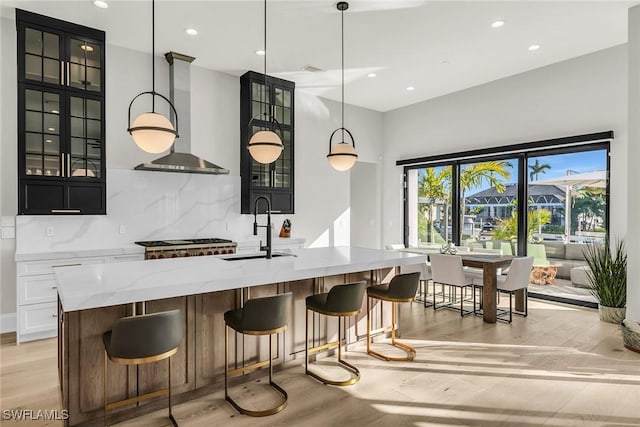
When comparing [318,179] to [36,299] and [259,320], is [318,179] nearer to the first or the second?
[36,299]

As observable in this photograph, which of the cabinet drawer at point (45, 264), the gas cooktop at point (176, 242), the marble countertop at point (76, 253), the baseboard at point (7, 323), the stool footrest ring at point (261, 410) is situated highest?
the gas cooktop at point (176, 242)

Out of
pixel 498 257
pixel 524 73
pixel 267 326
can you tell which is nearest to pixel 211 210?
pixel 267 326

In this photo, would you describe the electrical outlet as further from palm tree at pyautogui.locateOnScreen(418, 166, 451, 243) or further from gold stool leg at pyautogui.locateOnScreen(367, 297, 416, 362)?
palm tree at pyautogui.locateOnScreen(418, 166, 451, 243)

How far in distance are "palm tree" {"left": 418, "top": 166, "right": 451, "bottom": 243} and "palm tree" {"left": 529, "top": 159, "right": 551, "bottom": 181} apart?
144 cm

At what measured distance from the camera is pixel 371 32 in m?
4.25

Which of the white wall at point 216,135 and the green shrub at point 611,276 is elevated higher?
the white wall at point 216,135

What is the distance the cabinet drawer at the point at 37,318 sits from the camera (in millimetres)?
3682

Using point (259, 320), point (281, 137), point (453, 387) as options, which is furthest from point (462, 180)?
point (259, 320)

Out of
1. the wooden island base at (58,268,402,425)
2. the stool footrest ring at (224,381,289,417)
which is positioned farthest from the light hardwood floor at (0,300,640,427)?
the wooden island base at (58,268,402,425)

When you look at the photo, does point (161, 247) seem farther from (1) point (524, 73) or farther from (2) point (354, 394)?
(1) point (524, 73)

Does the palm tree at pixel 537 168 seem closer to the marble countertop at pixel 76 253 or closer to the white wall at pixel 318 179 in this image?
the white wall at pixel 318 179

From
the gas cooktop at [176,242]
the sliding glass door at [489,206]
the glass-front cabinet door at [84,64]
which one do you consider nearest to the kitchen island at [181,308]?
the gas cooktop at [176,242]

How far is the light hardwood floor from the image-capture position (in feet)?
7.79

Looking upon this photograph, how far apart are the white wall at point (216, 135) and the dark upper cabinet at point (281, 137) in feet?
0.79
